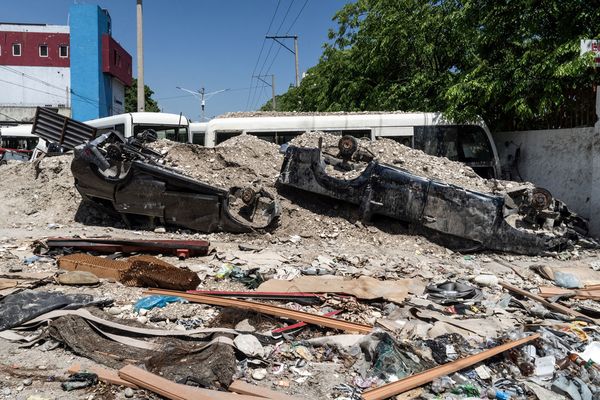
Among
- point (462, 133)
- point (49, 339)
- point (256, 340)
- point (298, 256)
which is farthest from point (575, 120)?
point (49, 339)

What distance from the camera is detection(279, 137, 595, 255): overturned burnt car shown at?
7.05 metres

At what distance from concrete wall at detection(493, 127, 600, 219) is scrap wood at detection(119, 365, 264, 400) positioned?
313 inches

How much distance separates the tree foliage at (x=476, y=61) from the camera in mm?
9594

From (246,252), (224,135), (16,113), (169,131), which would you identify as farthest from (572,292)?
(16,113)

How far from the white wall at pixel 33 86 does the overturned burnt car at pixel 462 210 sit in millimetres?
33278

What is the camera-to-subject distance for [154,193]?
24.5 ft

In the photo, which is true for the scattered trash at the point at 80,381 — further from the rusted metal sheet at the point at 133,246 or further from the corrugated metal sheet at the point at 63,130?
the corrugated metal sheet at the point at 63,130

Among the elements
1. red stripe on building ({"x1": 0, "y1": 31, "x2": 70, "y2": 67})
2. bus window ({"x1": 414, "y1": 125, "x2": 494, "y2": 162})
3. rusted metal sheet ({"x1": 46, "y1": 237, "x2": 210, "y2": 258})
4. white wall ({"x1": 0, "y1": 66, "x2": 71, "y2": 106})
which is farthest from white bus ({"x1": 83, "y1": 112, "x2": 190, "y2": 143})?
red stripe on building ({"x1": 0, "y1": 31, "x2": 70, "y2": 67})

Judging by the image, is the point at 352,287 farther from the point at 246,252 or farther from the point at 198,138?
the point at 198,138

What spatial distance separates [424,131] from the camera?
11.2 m

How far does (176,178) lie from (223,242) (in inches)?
48.0

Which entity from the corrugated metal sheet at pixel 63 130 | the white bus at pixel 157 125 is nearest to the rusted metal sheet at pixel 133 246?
the corrugated metal sheet at pixel 63 130

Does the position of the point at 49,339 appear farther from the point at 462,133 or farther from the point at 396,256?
the point at 462,133

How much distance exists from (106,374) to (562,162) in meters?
9.73
